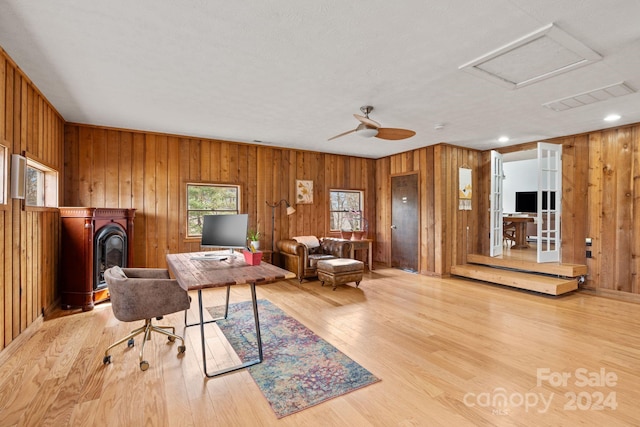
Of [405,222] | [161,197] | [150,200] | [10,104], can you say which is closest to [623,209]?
[405,222]

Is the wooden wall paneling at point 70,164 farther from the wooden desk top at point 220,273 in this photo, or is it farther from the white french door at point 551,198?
the white french door at point 551,198

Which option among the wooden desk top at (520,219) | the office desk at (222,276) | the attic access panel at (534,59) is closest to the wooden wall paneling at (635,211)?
the attic access panel at (534,59)

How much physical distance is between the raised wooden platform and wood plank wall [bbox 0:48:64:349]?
6331 millimetres

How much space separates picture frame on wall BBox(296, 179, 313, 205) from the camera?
6.43 metres

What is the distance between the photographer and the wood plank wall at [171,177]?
15.2 ft

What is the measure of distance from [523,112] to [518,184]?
6418 mm

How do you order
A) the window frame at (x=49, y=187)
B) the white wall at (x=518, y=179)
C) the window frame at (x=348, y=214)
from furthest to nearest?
the white wall at (x=518, y=179) < the window frame at (x=348, y=214) < the window frame at (x=49, y=187)

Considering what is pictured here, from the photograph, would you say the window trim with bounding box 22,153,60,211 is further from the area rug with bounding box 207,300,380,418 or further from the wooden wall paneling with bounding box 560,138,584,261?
the wooden wall paneling with bounding box 560,138,584,261

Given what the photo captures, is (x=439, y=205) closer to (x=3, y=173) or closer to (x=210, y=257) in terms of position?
(x=210, y=257)

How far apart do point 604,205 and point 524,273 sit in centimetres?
159

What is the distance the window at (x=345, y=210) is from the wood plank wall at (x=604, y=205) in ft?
12.8

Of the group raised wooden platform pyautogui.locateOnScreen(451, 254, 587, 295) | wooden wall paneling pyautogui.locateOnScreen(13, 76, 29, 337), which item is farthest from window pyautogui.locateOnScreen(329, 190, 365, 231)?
wooden wall paneling pyautogui.locateOnScreen(13, 76, 29, 337)

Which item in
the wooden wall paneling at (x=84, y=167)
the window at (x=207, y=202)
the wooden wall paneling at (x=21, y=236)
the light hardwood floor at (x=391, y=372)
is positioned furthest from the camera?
the window at (x=207, y=202)

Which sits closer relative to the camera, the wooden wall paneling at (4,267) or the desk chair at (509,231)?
the wooden wall paneling at (4,267)
